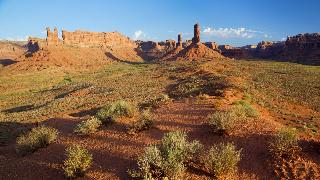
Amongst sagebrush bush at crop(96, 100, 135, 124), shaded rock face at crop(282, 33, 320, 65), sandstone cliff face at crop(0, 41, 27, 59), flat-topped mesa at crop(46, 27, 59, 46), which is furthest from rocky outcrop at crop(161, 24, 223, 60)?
sagebrush bush at crop(96, 100, 135, 124)

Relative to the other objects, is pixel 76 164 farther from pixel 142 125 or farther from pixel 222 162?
pixel 222 162

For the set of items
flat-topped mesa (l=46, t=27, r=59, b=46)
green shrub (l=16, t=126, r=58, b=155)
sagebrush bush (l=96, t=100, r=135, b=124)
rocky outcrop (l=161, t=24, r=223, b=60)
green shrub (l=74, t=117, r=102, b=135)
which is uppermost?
flat-topped mesa (l=46, t=27, r=59, b=46)

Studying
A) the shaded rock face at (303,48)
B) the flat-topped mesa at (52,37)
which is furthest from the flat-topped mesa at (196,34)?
the flat-topped mesa at (52,37)

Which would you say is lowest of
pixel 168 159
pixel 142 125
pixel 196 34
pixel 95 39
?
pixel 168 159

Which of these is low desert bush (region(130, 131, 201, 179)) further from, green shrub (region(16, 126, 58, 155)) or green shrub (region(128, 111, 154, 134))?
green shrub (region(16, 126, 58, 155))

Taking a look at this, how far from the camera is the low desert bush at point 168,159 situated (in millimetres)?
9242

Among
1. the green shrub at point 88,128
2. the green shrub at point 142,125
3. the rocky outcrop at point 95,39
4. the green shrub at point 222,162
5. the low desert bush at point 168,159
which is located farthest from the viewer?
the rocky outcrop at point 95,39

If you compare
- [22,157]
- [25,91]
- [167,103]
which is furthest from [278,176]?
[25,91]

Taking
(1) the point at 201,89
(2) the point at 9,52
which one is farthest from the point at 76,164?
(2) the point at 9,52

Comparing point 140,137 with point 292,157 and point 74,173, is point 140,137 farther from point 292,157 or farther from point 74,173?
point 292,157

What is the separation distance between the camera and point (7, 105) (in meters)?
45.0

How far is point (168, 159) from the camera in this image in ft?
31.5

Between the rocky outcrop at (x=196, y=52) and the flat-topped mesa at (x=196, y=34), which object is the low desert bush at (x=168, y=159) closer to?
the rocky outcrop at (x=196, y=52)

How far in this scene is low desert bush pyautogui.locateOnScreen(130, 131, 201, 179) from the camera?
9242 millimetres
